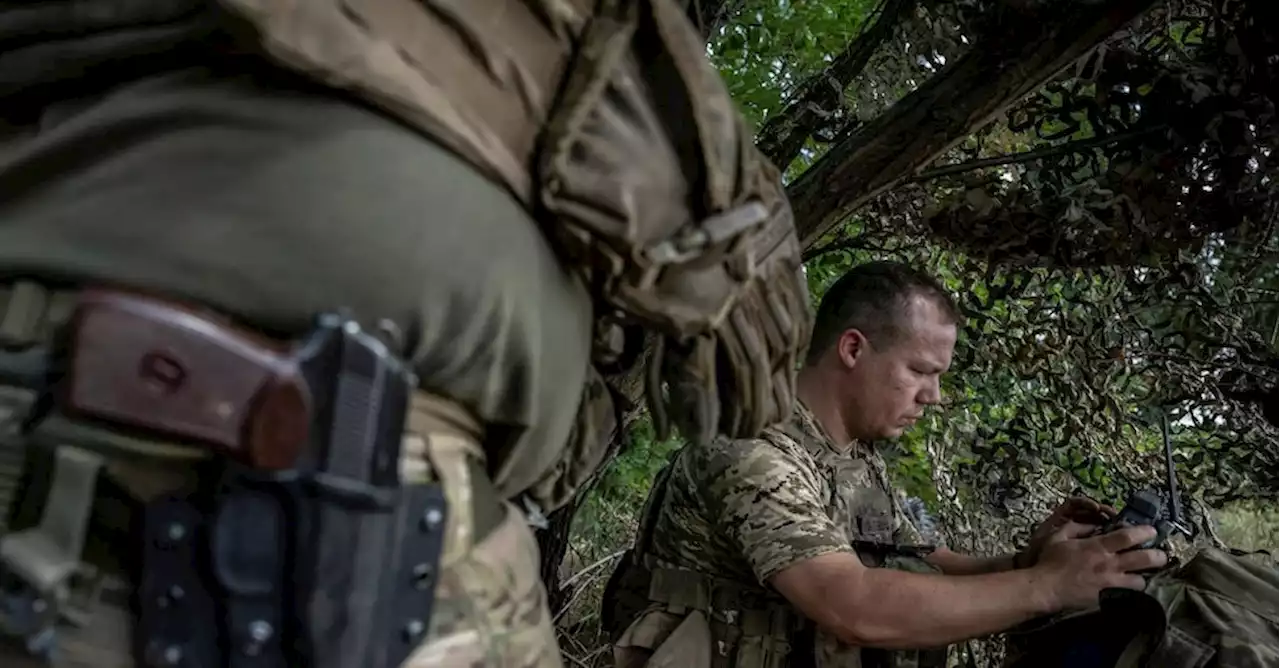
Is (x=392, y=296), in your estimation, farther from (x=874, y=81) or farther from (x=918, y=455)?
(x=918, y=455)

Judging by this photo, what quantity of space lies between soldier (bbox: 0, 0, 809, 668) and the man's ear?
1.64 m

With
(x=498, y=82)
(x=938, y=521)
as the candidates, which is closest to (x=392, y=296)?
(x=498, y=82)

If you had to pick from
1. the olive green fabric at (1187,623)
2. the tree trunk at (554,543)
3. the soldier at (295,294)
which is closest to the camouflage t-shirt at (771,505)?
the olive green fabric at (1187,623)

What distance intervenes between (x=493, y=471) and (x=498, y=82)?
33cm

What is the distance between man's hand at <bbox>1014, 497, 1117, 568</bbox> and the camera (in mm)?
2313

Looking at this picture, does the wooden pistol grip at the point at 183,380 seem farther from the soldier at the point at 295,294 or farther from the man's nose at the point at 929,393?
the man's nose at the point at 929,393

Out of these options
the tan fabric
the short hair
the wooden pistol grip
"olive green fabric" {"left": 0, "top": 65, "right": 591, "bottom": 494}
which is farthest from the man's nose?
the wooden pistol grip

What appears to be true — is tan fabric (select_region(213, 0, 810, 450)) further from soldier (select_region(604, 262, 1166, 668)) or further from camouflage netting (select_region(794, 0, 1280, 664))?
camouflage netting (select_region(794, 0, 1280, 664))

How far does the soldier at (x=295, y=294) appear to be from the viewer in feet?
2.51

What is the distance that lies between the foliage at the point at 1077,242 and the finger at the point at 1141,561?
0.69 metres

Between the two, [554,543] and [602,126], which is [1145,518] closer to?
[554,543]

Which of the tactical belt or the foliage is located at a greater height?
the foliage

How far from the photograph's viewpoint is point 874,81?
9.86 feet

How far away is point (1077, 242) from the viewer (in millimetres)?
2598
